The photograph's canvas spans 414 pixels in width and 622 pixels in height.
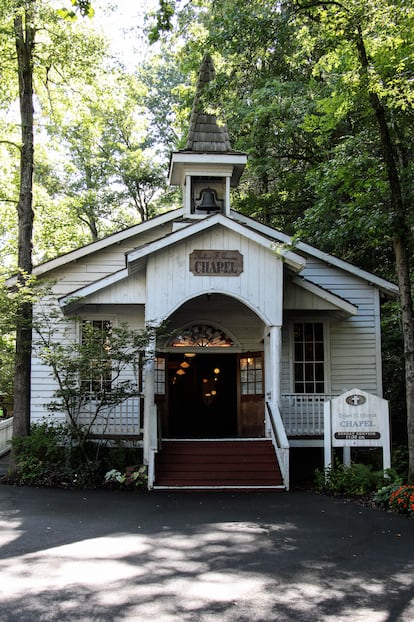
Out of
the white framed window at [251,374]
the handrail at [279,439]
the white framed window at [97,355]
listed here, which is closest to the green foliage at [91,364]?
the white framed window at [97,355]

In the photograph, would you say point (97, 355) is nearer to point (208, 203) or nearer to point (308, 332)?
point (208, 203)

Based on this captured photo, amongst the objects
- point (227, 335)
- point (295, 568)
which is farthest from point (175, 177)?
point (295, 568)

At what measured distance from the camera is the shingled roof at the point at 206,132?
51.4ft

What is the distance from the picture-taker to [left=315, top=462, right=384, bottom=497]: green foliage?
36.5 ft

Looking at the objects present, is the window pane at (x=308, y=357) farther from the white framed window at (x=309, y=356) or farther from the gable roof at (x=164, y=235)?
the gable roof at (x=164, y=235)

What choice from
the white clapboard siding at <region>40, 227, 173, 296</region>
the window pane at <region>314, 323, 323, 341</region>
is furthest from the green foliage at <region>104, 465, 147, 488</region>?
the window pane at <region>314, 323, 323, 341</region>

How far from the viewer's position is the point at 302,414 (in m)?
14.3

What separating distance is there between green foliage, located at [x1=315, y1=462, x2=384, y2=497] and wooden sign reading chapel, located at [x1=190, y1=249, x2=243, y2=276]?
14.9 feet

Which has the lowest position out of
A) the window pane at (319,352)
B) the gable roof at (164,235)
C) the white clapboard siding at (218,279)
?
the window pane at (319,352)

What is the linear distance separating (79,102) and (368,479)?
1235cm

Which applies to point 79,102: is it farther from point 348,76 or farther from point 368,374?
point 368,374

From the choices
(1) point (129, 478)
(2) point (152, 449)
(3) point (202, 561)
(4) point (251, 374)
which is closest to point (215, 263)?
(4) point (251, 374)

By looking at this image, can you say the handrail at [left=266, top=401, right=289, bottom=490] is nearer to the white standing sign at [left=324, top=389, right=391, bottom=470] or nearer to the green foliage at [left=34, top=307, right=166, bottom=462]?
the white standing sign at [left=324, top=389, right=391, bottom=470]

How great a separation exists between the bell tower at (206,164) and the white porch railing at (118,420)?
4.95m
